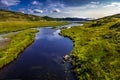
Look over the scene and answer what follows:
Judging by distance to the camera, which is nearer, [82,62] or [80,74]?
[80,74]

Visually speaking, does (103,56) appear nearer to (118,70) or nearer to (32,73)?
(118,70)

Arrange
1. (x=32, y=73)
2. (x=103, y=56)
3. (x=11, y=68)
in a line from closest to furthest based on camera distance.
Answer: (x=32, y=73)
(x=11, y=68)
(x=103, y=56)

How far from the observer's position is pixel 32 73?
136 ft

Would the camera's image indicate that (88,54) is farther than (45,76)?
Yes

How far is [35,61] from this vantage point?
170 feet

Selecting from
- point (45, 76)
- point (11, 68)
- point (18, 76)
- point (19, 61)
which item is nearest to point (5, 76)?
point (18, 76)

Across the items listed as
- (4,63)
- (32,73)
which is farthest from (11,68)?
(32,73)

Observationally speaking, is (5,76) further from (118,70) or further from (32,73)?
(118,70)

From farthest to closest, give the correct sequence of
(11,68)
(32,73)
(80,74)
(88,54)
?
(88,54) < (11,68) < (32,73) < (80,74)

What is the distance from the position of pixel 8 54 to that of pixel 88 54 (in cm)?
2365

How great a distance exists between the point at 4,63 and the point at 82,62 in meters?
19.8

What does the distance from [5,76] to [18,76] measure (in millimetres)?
2867

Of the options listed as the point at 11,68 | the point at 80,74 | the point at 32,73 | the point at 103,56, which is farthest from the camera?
the point at 103,56

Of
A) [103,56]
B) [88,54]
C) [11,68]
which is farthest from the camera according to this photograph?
[88,54]
